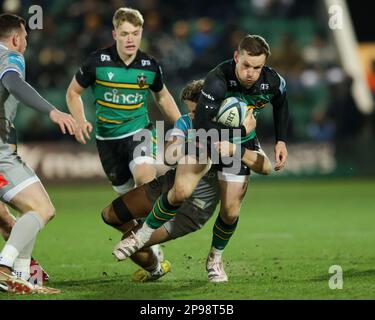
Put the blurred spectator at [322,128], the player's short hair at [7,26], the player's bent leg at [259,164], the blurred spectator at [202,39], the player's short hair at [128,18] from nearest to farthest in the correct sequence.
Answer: the player's short hair at [7,26] < the player's bent leg at [259,164] < the player's short hair at [128,18] < the blurred spectator at [322,128] < the blurred spectator at [202,39]

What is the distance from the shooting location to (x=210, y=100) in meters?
6.30

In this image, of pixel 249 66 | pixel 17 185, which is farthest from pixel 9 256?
pixel 249 66

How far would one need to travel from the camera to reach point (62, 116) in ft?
18.4

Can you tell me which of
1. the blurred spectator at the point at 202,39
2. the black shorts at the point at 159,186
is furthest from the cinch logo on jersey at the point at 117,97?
the blurred spectator at the point at 202,39

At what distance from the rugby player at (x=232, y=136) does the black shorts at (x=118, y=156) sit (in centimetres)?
124

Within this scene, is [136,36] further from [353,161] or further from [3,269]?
[353,161]

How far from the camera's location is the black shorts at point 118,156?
25.0 ft

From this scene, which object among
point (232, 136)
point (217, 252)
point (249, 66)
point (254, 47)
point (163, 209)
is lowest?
point (217, 252)

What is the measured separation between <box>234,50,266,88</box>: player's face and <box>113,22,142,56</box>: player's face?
135 centimetres

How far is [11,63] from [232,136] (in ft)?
5.76

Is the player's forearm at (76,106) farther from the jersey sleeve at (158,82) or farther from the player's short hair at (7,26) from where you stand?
the player's short hair at (7,26)

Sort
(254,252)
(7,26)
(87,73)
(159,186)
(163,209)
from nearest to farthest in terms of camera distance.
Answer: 1. (7,26)
2. (163,209)
3. (159,186)
4. (87,73)
5. (254,252)

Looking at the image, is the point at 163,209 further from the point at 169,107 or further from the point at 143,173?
the point at 169,107

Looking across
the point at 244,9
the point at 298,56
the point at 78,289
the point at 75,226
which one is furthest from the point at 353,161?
the point at 78,289
